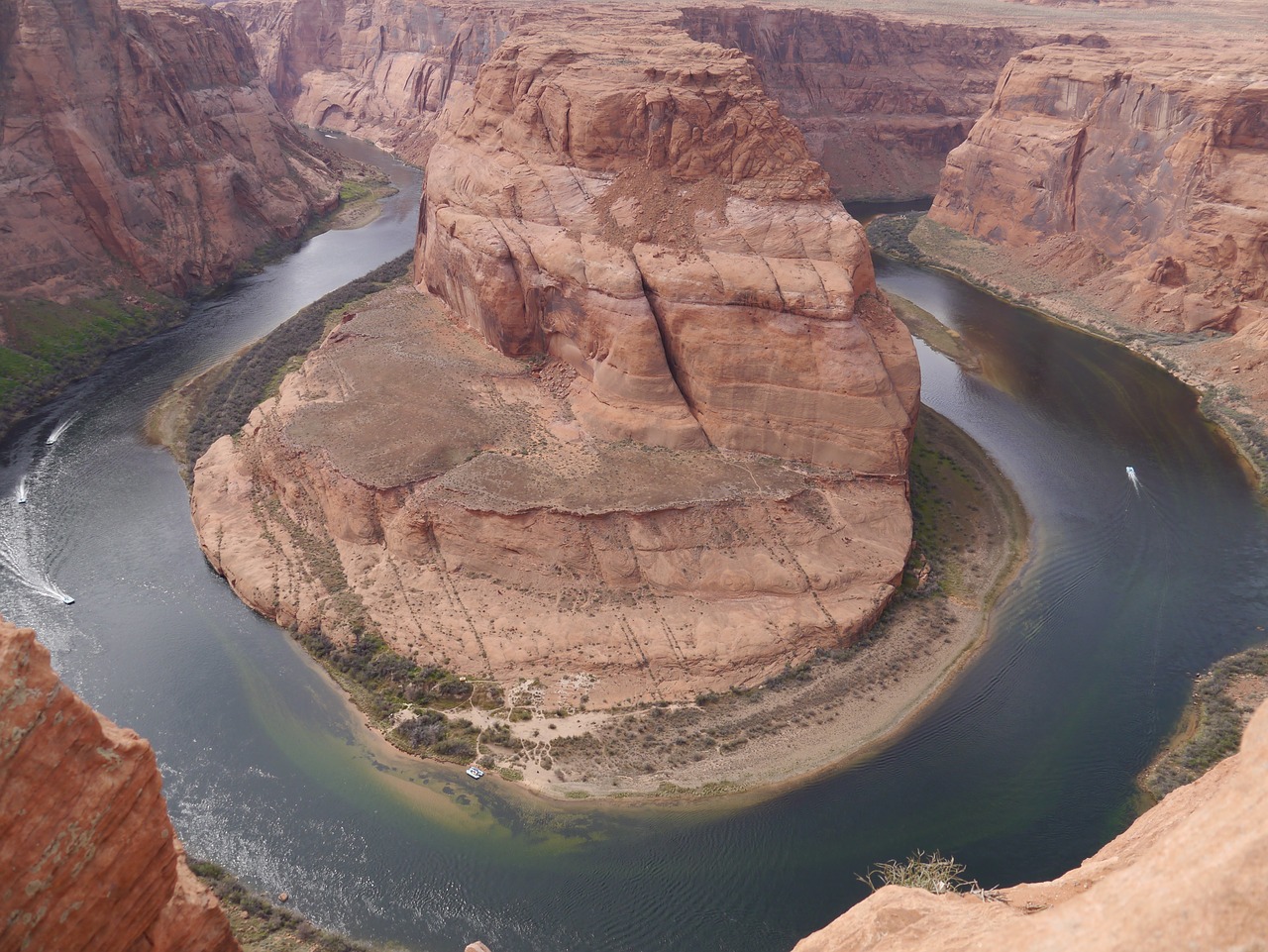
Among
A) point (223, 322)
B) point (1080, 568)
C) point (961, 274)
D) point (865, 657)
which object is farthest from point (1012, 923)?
point (961, 274)

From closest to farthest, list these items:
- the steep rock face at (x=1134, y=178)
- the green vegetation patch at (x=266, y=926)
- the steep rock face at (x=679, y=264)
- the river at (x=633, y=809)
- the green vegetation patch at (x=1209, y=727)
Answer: the green vegetation patch at (x=266, y=926)
the river at (x=633, y=809)
the green vegetation patch at (x=1209, y=727)
the steep rock face at (x=679, y=264)
the steep rock face at (x=1134, y=178)

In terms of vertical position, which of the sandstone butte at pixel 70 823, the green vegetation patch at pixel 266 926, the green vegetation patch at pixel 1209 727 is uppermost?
the sandstone butte at pixel 70 823

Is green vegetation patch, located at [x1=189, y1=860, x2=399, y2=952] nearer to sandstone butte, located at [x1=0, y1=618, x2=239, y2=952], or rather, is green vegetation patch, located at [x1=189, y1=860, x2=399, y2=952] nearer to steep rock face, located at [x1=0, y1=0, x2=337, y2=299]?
sandstone butte, located at [x1=0, y1=618, x2=239, y2=952]

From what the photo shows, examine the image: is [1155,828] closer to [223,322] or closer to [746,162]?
[746,162]

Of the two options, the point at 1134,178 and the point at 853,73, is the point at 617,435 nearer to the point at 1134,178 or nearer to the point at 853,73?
the point at 1134,178

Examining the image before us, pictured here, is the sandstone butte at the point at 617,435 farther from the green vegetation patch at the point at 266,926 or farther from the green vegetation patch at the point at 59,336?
the green vegetation patch at the point at 59,336

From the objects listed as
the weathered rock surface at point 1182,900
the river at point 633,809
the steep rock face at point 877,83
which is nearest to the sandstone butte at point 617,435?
the river at point 633,809

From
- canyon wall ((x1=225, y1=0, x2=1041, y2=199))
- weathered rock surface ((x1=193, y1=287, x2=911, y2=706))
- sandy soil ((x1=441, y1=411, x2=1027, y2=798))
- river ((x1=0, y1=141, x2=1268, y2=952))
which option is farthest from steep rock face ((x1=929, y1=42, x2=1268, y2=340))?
sandy soil ((x1=441, y1=411, x2=1027, y2=798))
